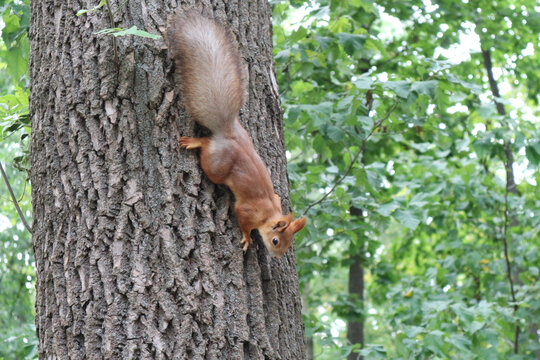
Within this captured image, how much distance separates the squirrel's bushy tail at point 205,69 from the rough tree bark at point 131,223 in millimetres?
44

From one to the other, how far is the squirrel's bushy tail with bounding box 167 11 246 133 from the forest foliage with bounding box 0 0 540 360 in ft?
3.25

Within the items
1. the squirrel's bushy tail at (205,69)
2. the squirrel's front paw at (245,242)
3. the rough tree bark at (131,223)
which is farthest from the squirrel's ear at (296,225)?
the squirrel's bushy tail at (205,69)

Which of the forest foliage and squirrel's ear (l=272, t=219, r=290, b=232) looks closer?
squirrel's ear (l=272, t=219, r=290, b=232)

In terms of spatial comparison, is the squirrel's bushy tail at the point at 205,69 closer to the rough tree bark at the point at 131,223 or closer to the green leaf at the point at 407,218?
the rough tree bark at the point at 131,223

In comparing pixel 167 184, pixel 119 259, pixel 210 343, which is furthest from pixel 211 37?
pixel 210 343

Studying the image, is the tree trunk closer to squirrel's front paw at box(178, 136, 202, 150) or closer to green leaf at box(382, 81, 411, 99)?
green leaf at box(382, 81, 411, 99)

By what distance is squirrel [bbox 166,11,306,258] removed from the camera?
198 centimetres

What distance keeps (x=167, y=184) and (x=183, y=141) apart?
0.52 feet

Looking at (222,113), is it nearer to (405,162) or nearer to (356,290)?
(405,162)

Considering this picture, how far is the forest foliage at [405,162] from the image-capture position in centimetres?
370

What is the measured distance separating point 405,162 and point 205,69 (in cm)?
413

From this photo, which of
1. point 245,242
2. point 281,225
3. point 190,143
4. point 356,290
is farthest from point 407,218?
point 356,290

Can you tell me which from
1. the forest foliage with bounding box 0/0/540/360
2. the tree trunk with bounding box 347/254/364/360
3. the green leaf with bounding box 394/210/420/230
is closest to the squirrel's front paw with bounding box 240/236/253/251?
the forest foliage with bounding box 0/0/540/360

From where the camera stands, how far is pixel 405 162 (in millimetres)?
5887
